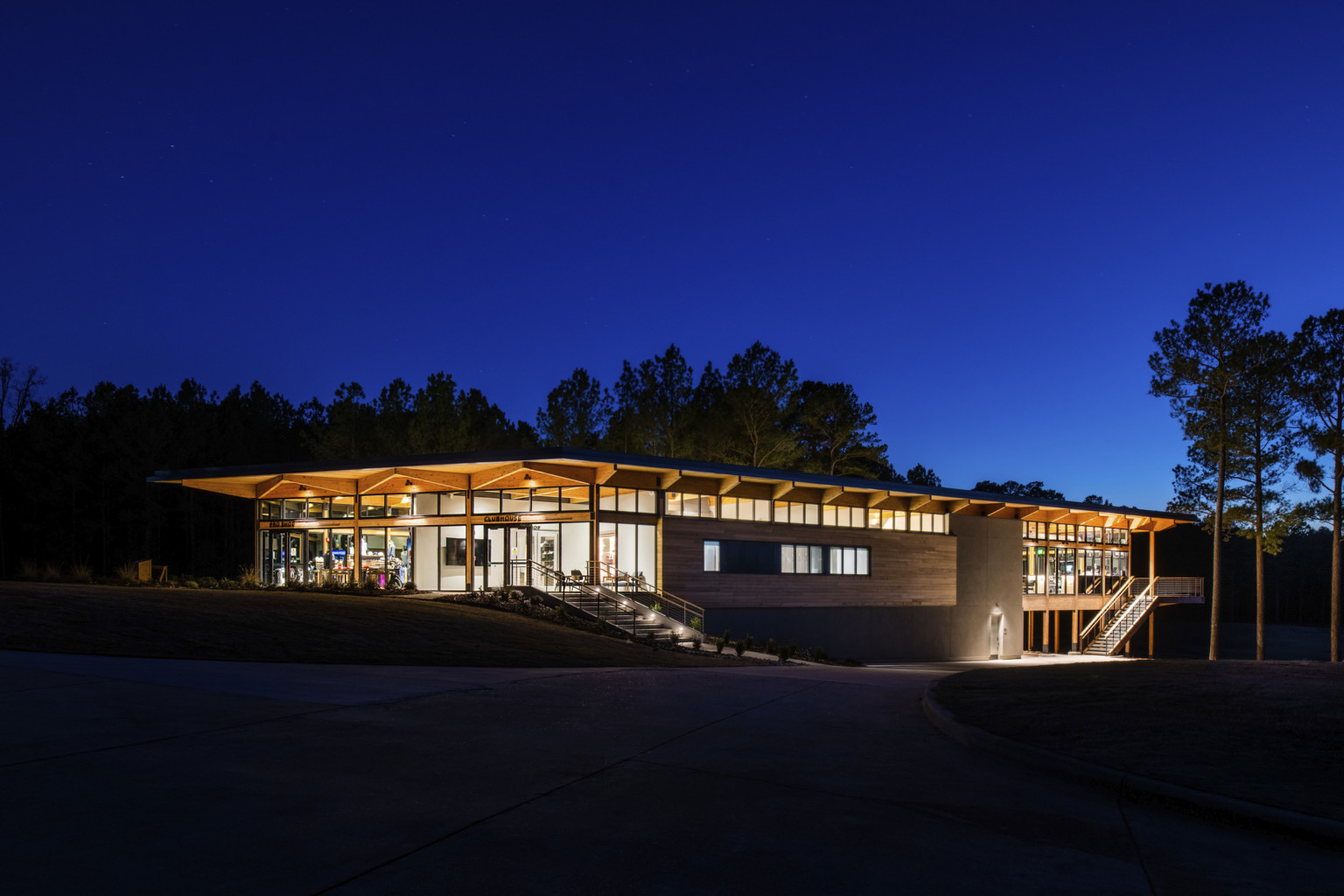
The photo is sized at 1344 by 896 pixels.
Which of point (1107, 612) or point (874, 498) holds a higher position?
point (874, 498)

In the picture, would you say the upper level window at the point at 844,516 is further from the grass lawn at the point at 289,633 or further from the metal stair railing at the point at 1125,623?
the metal stair railing at the point at 1125,623

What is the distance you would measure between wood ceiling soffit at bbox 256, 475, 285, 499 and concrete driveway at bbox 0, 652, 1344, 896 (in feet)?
91.8

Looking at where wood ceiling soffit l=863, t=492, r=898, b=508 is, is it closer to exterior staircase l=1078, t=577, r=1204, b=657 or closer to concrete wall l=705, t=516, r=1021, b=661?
concrete wall l=705, t=516, r=1021, b=661

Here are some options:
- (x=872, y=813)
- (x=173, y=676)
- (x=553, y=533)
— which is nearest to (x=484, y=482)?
(x=553, y=533)

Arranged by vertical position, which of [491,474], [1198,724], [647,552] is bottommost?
[647,552]

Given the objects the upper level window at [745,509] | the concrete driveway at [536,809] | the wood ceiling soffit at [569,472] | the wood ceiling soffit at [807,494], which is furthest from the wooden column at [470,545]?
the concrete driveway at [536,809]

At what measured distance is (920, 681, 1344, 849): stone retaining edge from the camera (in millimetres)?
5941

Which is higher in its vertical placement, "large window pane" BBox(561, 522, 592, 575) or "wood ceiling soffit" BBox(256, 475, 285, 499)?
"wood ceiling soffit" BBox(256, 475, 285, 499)

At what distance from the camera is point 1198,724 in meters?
9.05

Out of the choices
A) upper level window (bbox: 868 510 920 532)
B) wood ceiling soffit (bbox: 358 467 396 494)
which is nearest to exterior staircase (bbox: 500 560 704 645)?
wood ceiling soffit (bbox: 358 467 396 494)

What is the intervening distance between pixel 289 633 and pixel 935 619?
31578 mm

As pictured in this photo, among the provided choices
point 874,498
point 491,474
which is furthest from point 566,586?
point 874,498

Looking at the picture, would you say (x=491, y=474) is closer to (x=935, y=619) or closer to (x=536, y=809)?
(x=935, y=619)

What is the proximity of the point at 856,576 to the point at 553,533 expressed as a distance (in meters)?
13.3
